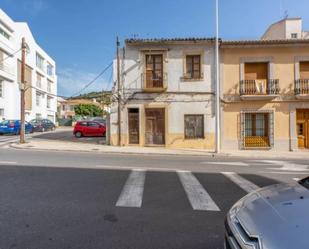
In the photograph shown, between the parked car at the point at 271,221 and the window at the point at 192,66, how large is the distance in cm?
1530

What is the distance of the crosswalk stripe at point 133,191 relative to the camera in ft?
17.2

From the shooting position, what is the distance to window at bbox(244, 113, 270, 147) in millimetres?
17516

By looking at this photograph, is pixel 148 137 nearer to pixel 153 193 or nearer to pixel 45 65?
pixel 153 193

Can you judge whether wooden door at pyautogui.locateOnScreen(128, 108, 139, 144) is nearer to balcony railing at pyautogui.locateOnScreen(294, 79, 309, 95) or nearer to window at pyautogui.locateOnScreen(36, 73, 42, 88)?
balcony railing at pyautogui.locateOnScreen(294, 79, 309, 95)

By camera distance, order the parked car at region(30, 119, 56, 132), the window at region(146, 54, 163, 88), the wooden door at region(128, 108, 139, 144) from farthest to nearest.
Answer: the parked car at region(30, 119, 56, 132) < the wooden door at region(128, 108, 139, 144) < the window at region(146, 54, 163, 88)

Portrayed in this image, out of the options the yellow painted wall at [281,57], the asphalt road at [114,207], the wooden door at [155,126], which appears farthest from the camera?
the wooden door at [155,126]

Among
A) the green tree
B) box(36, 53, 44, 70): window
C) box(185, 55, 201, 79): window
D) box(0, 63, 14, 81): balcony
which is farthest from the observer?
the green tree

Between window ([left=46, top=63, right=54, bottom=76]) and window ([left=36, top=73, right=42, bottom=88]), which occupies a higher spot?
window ([left=46, top=63, right=54, bottom=76])

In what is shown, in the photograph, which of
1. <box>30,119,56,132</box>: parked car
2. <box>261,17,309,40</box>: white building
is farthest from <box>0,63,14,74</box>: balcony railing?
<box>261,17,309,40</box>: white building

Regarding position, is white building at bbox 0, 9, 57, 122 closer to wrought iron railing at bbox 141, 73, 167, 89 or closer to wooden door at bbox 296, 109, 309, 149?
wrought iron railing at bbox 141, 73, 167, 89

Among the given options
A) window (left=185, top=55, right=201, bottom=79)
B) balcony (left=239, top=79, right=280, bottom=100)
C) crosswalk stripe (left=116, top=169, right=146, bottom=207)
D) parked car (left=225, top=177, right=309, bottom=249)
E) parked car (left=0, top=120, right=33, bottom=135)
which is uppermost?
window (left=185, top=55, right=201, bottom=79)

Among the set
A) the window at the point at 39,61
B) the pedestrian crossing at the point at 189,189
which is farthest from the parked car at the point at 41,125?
the pedestrian crossing at the point at 189,189

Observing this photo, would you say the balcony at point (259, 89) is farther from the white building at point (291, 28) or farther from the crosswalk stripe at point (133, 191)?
the crosswalk stripe at point (133, 191)

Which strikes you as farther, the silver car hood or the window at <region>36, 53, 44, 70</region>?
the window at <region>36, 53, 44, 70</region>
